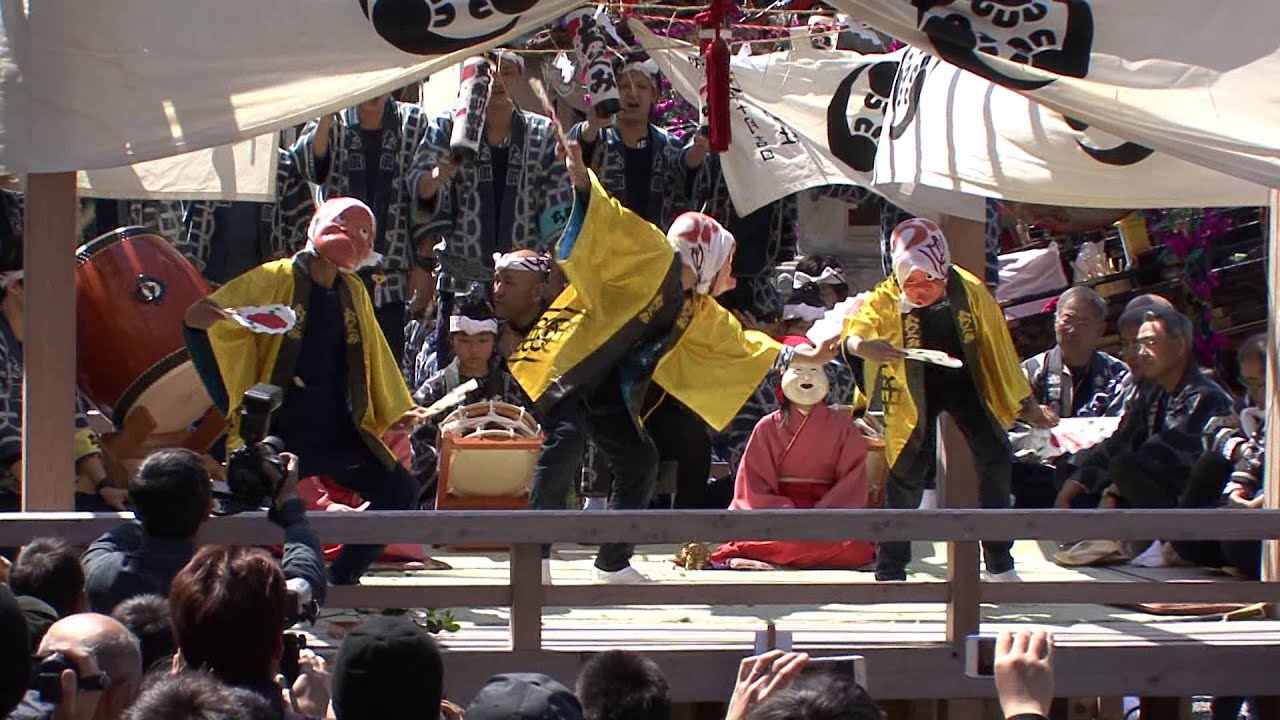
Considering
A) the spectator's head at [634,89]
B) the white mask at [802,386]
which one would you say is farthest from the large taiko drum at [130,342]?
the spectator's head at [634,89]

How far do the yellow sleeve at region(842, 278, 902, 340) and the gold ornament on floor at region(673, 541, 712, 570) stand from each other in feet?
3.25

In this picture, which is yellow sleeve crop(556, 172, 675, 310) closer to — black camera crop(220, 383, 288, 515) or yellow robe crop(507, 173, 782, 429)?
yellow robe crop(507, 173, 782, 429)

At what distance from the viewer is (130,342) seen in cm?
614

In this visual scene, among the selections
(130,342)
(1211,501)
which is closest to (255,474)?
(130,342)

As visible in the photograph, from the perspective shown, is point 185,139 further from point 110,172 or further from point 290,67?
point 110,172

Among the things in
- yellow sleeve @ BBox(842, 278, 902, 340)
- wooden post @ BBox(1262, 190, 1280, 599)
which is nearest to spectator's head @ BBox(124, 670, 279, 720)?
wooden post @ BBox(1262, 190, 1280, 599)

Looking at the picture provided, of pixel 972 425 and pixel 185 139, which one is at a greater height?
pixel 185 139

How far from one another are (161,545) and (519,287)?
12.8ft

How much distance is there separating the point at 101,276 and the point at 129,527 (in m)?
2.53

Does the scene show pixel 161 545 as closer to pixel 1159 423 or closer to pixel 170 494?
pixel 170 494

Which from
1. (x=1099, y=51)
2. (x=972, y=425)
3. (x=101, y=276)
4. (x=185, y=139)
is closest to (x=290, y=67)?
(x=185, y=139)

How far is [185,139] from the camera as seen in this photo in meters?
5.05

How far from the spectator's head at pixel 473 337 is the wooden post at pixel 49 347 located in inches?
97.9

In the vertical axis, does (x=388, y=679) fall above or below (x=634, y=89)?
below
